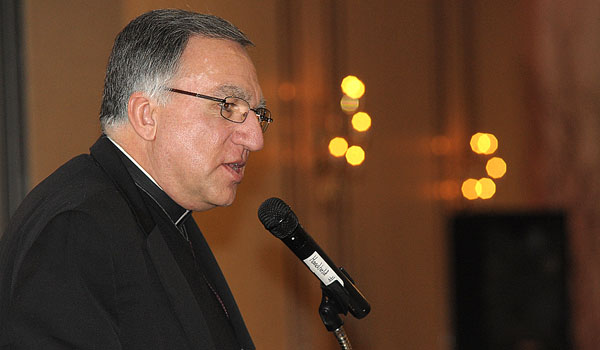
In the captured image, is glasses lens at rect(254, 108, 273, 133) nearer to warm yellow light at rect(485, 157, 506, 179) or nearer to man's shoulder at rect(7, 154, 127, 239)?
man's shoulder at rect(7, 154, 127, 239)

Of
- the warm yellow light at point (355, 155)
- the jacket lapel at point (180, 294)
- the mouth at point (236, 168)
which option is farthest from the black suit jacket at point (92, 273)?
the warm yellow light at point (355, 155)

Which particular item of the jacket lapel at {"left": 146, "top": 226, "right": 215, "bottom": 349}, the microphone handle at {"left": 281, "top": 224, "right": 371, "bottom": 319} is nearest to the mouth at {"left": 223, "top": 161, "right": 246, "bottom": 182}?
the microphone handle at {"left": 281, "top": 224, "right": 371, "bottom": 319}

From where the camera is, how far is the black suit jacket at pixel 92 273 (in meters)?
1.35

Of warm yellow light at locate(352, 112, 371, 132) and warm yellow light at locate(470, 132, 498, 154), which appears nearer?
warm yellow light at locate(352, 112, 371, 132)

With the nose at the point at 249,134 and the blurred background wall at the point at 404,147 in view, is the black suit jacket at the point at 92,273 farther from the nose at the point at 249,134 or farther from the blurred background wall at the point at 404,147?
the blurred background wall at the point at 404,147

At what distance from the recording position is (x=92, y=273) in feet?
4.63

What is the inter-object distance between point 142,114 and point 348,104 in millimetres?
3717

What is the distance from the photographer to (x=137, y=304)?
146cm

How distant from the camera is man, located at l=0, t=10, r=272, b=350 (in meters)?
1.38

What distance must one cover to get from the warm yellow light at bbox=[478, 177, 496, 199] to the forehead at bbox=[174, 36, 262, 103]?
502 centimetres

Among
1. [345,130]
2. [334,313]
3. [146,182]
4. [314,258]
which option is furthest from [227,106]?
[345,130]

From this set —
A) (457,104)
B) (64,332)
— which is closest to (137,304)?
(64,332)

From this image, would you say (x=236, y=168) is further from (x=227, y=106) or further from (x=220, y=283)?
(x=220, y=283)

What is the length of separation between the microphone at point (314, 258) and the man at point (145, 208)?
166mm
